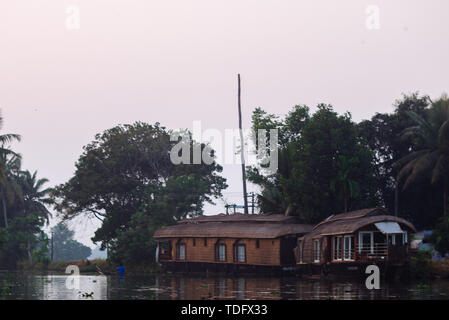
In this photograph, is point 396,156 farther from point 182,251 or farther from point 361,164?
point 182,251

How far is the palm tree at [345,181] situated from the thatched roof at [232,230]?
336cm

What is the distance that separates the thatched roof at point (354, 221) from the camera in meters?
38.4

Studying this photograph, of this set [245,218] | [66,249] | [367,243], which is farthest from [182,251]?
[66,249]

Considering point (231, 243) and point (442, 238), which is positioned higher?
point (442, 238)

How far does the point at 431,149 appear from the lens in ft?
173

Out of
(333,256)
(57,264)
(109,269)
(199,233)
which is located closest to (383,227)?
(333,256)

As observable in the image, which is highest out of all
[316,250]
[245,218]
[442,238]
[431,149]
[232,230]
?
[431,149]

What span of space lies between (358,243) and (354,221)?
124 cm

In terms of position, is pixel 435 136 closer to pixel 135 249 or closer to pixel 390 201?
pixel 390 201

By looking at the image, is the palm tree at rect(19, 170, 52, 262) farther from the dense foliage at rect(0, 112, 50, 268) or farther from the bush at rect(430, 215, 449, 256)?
the bush at rect(430, 215, 449, 256)

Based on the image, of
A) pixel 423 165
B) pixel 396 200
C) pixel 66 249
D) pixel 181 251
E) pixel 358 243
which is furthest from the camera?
pixel 66 249

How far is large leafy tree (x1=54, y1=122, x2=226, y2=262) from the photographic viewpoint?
68312mm

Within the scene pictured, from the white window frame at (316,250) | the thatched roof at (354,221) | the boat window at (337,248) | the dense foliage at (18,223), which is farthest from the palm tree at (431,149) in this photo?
the dense foliage at (18,223)

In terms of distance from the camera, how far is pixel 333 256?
4106 cm
